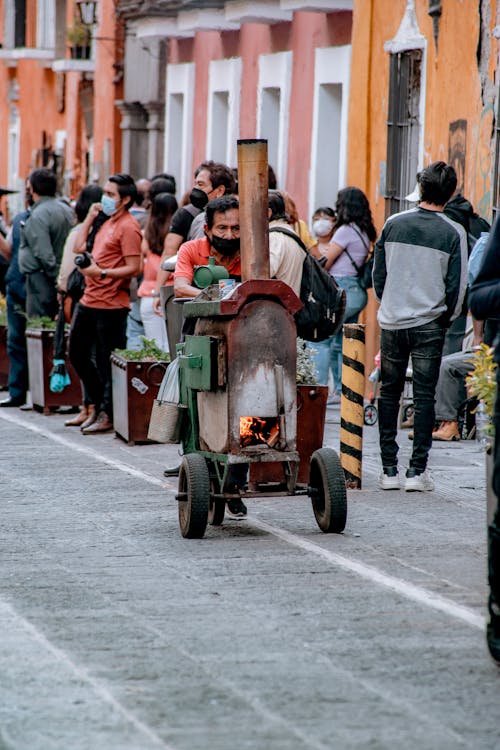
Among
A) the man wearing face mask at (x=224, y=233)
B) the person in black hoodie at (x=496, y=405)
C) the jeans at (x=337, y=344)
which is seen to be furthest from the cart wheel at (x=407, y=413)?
the person in black hoodie at (x=496, y=405)

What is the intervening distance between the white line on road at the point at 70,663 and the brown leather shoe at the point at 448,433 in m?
7.30

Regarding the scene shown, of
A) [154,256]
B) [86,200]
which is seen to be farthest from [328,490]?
[86,200]

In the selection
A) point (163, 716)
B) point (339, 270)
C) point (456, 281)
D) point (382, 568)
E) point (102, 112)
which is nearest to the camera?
point (163, 716)

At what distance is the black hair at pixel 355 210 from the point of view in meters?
16.7

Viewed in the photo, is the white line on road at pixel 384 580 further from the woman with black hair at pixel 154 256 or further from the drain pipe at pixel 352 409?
the woman with black hair at pixel 154 256

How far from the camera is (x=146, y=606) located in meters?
7.83

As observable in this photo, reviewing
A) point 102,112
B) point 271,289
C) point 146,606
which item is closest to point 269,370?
point 271,289

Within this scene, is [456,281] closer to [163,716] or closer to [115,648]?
[115,648]

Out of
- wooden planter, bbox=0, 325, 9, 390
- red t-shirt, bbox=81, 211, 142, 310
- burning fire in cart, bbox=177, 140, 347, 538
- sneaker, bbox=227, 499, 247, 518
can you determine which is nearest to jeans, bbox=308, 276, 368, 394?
red t-shirt, bbox=81, 211, 142, 310

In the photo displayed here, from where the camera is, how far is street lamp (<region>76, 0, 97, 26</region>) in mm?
30859

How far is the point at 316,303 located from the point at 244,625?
3789 mm

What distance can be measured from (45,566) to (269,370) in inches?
60.8

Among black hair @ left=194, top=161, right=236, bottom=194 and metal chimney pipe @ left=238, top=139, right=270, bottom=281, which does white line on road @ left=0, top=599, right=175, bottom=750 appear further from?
black hair @ left=194, top=161, right=236, bottom=194

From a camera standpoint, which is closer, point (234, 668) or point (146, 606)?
point (234, 668)
